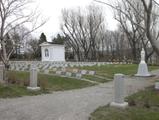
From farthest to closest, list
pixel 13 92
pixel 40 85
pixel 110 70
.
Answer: pixel 110 70 → pixel 40 85 → pixel 13 92

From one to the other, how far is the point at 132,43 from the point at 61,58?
45.6 feet

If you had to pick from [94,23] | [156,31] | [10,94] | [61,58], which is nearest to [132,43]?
[156,31]

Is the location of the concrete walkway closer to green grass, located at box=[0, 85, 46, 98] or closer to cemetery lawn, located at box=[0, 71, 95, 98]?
green grass, located at box=[0, 85, 46, 98]

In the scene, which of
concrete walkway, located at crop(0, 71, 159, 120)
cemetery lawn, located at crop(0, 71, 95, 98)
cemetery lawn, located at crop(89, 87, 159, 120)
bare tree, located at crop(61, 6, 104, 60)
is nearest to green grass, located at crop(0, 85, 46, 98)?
cemetery lawn, located at crop(0, 71, 95, 98)

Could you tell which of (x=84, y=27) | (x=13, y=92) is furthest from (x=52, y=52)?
(x=13, y=92)

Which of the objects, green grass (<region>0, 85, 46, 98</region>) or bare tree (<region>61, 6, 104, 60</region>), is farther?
bare tree (<region>61, 6, 104, 60</region>)

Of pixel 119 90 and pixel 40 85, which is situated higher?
pixel 119 90

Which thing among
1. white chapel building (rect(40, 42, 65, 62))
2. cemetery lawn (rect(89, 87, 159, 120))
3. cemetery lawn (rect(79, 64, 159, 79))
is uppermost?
white chapel building (rect(40, 42, 65, 62))

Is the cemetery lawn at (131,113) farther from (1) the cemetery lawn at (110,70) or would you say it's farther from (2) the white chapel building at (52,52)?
(2) the white chapel building at (52,52)

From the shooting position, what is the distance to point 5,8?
19234mm

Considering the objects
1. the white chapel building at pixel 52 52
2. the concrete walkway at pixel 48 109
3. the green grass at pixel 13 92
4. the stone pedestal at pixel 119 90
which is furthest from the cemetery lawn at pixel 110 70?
the white chapel building at pixel 52 52

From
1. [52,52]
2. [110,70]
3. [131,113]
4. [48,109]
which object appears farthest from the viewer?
[52,52]

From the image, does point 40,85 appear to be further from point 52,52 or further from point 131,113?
point 52,52

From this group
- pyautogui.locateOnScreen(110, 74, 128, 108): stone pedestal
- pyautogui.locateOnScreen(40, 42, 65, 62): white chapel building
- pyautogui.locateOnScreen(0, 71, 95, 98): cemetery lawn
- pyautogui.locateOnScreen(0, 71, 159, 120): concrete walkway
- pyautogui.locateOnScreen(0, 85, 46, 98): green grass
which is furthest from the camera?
pyautogui.locateOnScreen(40, 42, 65, 62): white chapel building
